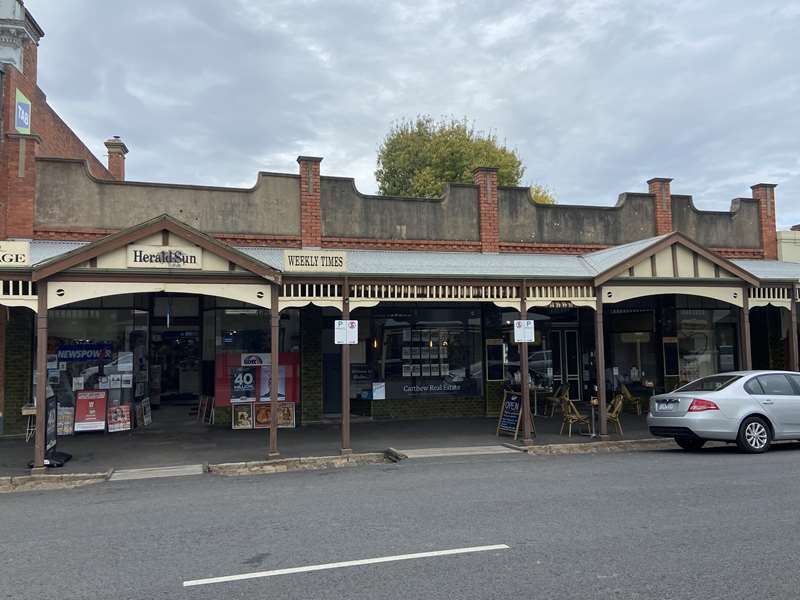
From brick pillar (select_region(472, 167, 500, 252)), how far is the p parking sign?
432 inches

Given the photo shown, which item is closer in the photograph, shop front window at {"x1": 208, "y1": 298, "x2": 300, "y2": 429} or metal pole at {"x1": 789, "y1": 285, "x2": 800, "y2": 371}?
metal pole at {"x1": 789, "y1": 285, "x2": 800, "y2": 371}

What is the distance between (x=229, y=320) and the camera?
52.1ft

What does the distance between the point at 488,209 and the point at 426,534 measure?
39.0 ft

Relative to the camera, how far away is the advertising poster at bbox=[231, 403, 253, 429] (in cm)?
1539

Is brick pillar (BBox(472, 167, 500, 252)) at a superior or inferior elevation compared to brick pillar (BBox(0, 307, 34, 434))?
superior

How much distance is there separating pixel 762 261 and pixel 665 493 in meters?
12.9

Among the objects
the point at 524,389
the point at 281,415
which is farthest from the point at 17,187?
the point at 524,389

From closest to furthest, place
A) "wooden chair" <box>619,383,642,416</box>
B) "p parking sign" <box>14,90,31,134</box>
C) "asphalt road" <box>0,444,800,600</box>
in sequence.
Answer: "asphalt road" <box>0,444,800,600</box>
"p parking sign" <box>14,90,31,134</box>
"wooden chair" <box>619,383,642,416</box>

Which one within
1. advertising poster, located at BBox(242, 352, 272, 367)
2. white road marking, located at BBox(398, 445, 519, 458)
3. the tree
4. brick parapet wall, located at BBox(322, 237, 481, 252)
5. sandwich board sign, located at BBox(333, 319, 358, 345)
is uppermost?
the tree

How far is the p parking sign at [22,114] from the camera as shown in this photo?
14.8 metres

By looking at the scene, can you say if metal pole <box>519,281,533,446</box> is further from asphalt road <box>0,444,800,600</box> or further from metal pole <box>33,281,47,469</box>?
metal pole <box>33,281,47,469</box>

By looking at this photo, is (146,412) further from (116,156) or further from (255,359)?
(116,156)

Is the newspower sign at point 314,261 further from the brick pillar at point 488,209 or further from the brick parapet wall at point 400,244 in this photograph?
the brick pillar at point 488,209

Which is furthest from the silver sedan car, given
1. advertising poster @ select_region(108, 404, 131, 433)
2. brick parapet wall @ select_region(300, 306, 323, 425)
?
advertising poster @ select_region(108, 404, 131, 433)
